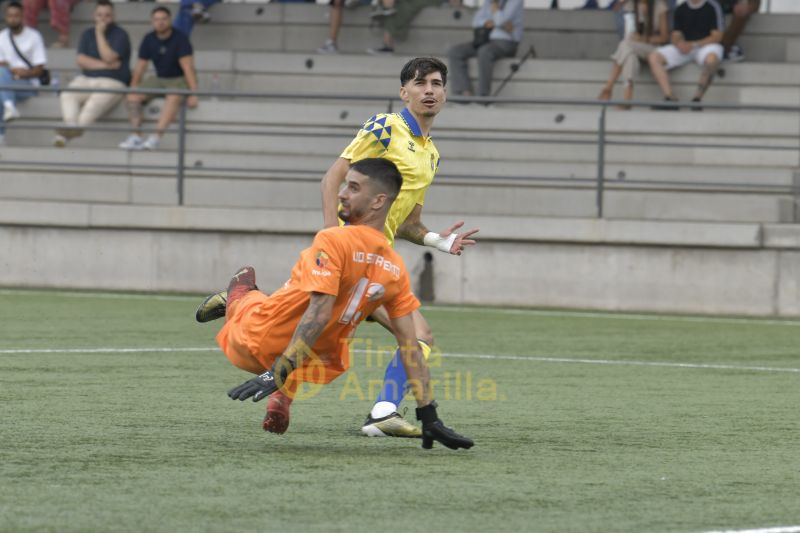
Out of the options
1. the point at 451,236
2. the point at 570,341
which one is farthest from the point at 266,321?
the point at 570,341

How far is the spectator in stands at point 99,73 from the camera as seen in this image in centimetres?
2045

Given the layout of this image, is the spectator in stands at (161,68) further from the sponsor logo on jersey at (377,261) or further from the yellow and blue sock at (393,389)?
the sponsor logo on jersey at (377,261)

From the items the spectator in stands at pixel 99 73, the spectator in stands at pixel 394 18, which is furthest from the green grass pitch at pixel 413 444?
the spectator in stands at pixel 394 18

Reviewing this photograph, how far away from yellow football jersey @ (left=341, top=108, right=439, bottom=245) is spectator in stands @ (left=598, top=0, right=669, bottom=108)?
12542mm

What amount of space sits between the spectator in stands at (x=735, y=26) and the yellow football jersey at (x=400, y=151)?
13793 millimetres

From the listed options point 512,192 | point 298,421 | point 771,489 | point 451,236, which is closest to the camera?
point 771,489

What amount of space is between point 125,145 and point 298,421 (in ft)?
40.1

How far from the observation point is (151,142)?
20297 mm

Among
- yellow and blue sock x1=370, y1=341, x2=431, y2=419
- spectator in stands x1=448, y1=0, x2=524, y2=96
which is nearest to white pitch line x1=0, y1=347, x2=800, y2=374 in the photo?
yellow and blue sock x1=370, y1=341, x2=431, y2=419

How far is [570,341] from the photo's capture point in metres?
14.2

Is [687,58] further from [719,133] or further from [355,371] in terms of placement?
[355,371]

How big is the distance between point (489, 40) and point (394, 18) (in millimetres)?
2162

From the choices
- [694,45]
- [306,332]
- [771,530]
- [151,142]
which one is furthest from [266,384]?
[694,45]

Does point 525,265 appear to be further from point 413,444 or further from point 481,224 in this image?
point 413,444
